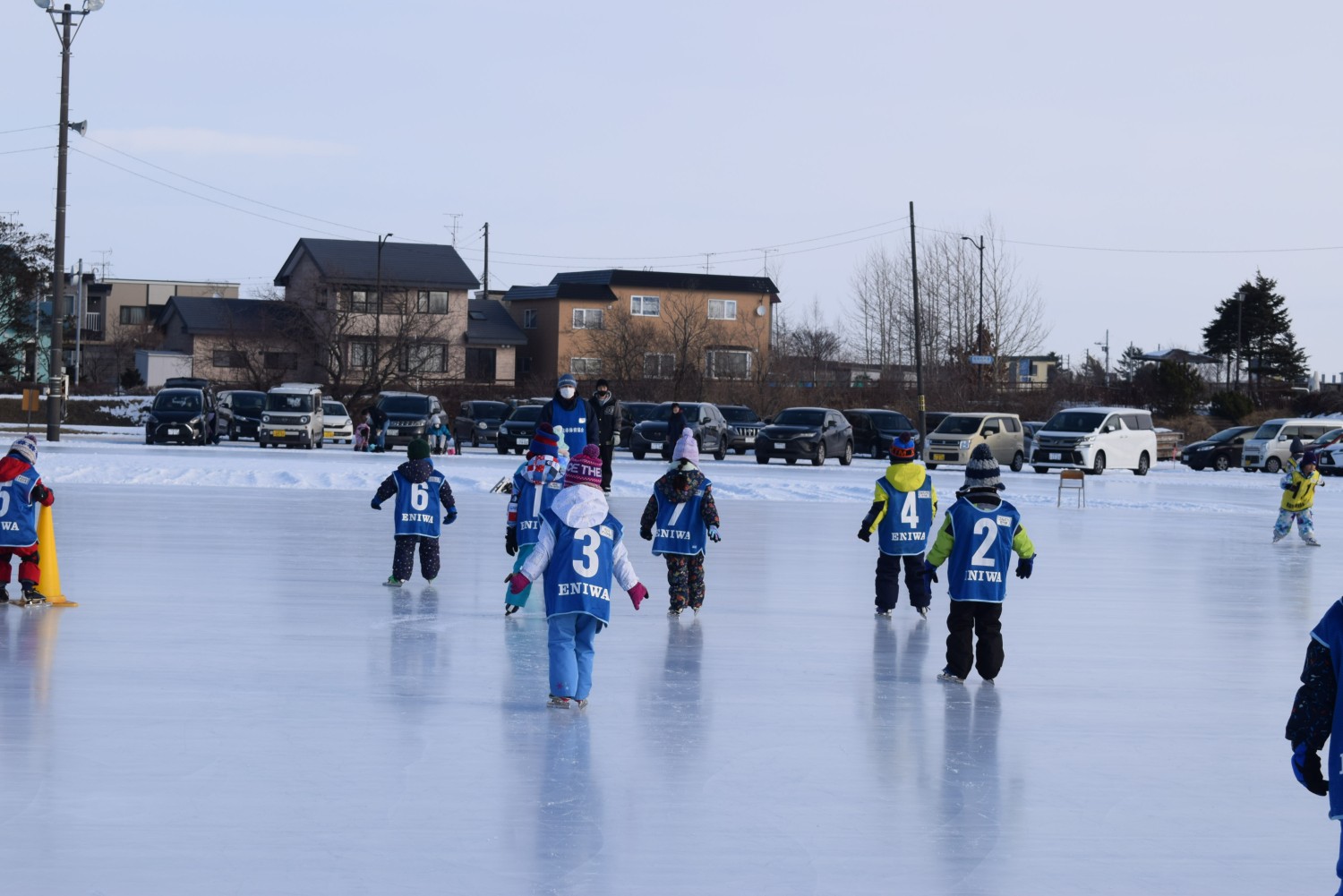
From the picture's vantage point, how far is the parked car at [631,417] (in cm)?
Answer: 4131

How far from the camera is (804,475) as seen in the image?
104 ft

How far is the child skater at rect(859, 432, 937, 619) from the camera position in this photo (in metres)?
11.3

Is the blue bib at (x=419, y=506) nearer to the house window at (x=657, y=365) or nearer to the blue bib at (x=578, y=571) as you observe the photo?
the blue bib at (x=578, y=571)

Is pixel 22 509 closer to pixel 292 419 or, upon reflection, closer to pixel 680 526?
pixel 680 526

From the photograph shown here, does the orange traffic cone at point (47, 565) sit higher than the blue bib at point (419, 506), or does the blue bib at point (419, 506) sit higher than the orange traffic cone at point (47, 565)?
the blue bib at point (419, 506)

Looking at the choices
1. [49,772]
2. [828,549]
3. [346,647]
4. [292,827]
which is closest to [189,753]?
[49,772]

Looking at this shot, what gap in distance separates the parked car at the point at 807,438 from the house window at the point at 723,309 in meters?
41.1

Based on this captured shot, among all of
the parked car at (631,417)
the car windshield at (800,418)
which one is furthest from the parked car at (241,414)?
Answer: the car windshield at (800,418)

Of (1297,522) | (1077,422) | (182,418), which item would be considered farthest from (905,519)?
(182,418)

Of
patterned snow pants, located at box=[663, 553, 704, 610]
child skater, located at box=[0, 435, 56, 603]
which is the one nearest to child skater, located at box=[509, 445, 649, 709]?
patterned snow pants, located at box=[663, 553, 704, 610]

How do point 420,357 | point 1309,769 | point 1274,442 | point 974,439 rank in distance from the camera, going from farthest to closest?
point 420,357, point 1274,442, point 974,439, point 1309,769

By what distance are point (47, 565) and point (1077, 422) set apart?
100ft

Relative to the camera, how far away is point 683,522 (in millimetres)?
10977

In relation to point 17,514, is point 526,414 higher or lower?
higher
